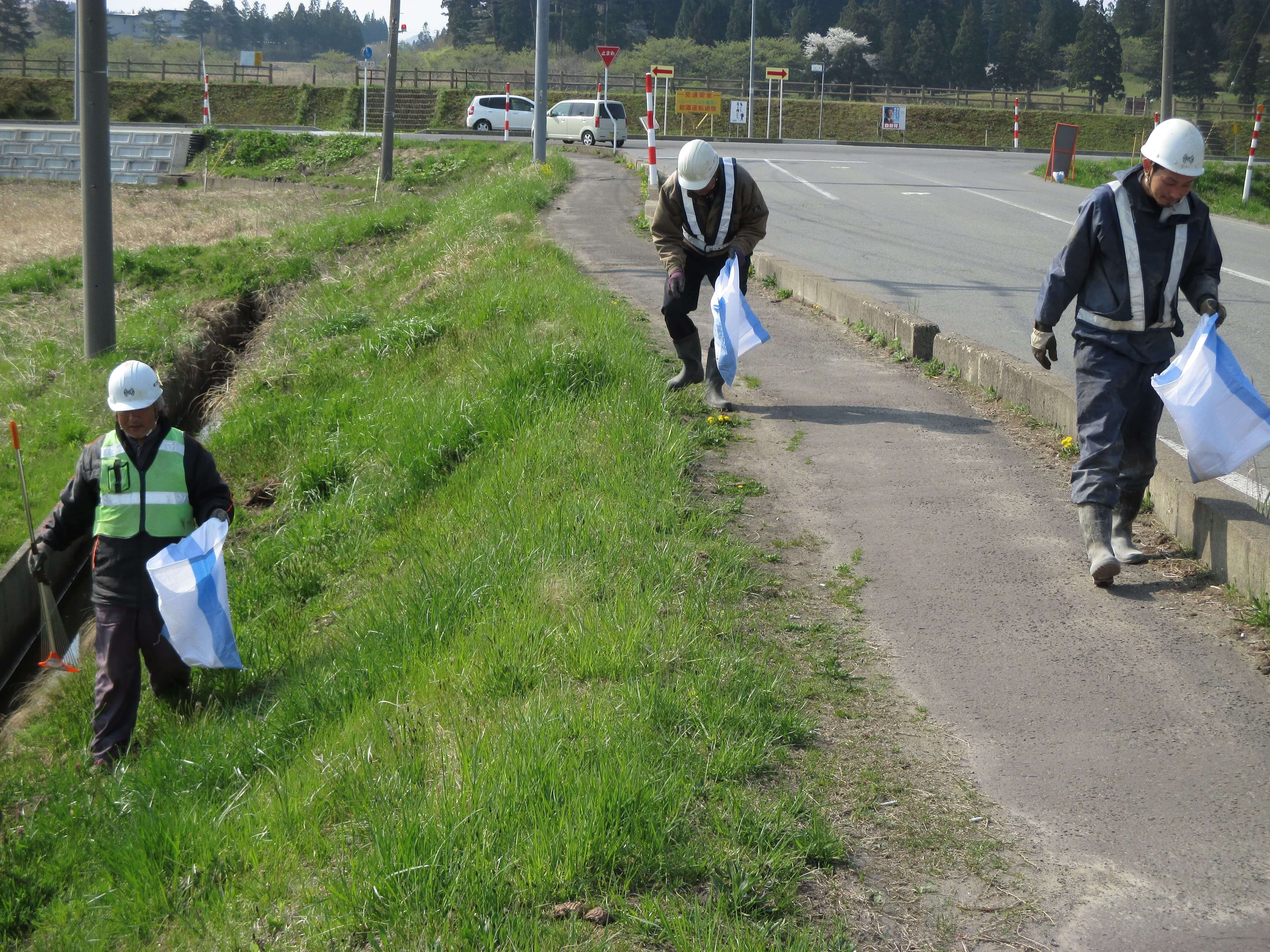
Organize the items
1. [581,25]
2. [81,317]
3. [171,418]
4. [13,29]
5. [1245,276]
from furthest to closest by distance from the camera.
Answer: [581,25], [13,29], [81,317], [1245,276], [171,418]

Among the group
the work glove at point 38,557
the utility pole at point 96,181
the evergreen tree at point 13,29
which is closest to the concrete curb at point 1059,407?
the work glove at point 38,557

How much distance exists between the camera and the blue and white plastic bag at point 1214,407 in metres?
4.59

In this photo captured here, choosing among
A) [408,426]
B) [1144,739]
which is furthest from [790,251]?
[1144,739]

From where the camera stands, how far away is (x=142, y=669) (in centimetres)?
623

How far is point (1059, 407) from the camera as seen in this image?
6492mm

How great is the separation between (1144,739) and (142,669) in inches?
197

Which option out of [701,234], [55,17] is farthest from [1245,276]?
[55,17]

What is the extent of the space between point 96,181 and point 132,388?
23.6ft

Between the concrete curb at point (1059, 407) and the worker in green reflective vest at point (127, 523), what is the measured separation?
4171 millimetres

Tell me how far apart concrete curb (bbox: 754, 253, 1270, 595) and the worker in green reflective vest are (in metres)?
4.17

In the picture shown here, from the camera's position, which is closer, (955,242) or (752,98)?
(955,242)

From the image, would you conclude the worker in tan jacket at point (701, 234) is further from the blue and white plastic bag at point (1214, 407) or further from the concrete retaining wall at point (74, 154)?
the concrete retaining wall at point (74, 154)

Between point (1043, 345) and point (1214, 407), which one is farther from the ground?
point (1043, 345)

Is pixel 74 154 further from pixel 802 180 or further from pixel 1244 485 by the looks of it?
pixel 1244 485
